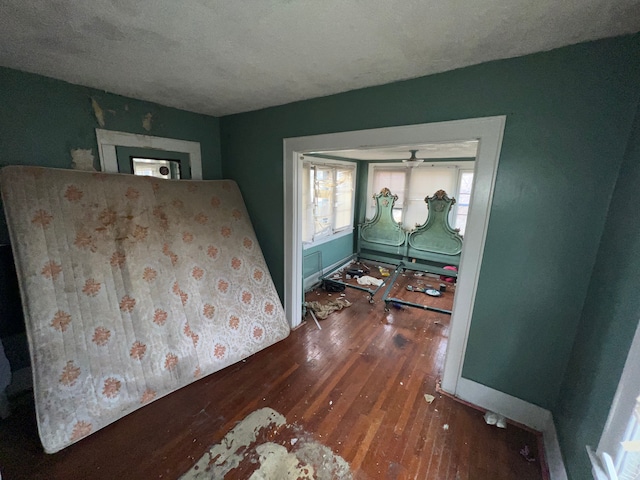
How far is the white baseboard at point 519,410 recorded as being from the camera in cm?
138

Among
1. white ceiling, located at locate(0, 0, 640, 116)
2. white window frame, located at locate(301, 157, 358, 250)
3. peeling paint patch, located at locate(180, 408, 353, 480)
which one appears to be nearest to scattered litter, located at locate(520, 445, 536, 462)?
peeling paint patch, located at locate(180, 408, 353, 480)

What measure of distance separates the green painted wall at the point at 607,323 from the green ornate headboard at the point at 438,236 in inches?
118

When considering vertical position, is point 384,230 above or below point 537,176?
below

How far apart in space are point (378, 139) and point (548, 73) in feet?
3.03

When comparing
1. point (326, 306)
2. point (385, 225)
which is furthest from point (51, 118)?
point (385, 225)

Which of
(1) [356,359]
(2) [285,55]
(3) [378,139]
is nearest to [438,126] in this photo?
(3) [378,139]

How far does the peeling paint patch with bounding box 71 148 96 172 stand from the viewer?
190 cm

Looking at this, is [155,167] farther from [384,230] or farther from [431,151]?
[384,230]

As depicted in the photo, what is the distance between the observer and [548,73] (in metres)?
1.30

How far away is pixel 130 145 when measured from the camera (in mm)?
2146

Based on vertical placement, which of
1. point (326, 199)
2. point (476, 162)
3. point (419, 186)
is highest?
point (476, 162)

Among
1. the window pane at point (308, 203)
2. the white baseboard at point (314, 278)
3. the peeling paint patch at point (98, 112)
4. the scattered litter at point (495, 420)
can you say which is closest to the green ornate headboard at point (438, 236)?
the white baseboard at point (314, 278)

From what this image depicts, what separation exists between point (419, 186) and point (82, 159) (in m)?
4.58

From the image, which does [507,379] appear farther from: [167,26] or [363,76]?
[167,26]
